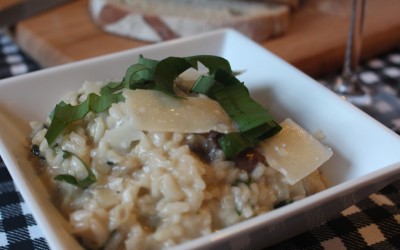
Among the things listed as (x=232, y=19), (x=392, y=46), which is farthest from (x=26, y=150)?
(x=392, y=46)

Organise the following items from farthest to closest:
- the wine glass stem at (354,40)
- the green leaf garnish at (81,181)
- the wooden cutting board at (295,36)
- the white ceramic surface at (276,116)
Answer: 1. the wooden cutting board at (295,36)
2. the wine glass stem at (354,40)
3. the green leaf garnish at (81,181)
4. the white ceramic surface at (276,116)

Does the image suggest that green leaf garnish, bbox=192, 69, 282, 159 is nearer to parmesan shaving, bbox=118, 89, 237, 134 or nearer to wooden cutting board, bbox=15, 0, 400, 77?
parmesan shaving, bbox=118, 89, 237, 134

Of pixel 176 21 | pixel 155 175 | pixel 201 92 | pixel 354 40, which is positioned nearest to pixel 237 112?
pixel 201 92

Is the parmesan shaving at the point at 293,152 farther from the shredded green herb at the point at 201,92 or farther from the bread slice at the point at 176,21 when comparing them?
the bread slice at the point at 176,21

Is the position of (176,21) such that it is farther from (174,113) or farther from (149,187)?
(149,187)

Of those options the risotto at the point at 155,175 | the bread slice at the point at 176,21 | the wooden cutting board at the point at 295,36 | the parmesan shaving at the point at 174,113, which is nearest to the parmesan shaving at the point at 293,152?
the risotto at the point at 155,175

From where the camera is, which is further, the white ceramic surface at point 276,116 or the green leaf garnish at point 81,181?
the green leaf garnish at point 81,181

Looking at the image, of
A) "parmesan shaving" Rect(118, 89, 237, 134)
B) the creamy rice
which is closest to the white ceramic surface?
the creamy rice
